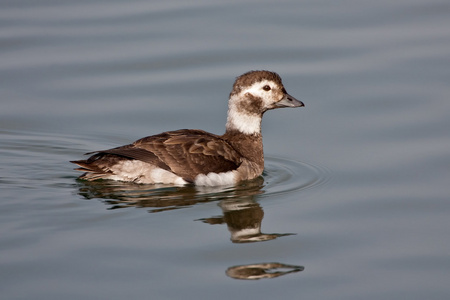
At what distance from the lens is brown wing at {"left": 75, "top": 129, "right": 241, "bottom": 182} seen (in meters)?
11.7

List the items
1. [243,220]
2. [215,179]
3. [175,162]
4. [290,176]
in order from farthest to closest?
[290,176]
[215,179]
[175,162]
[243,220]

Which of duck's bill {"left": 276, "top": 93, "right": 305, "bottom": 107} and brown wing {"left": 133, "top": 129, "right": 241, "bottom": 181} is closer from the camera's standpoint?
brown wing {"left": 133, "top": 129, "right": 241, "bottom": 181}

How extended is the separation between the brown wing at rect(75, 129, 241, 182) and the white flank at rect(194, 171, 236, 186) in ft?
0.16

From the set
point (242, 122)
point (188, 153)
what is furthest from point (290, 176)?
point (188, 153)

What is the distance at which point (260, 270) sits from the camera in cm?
908

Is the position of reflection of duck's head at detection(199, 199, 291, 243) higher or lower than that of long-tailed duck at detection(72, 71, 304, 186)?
lower

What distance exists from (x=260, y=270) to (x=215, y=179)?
116 inches

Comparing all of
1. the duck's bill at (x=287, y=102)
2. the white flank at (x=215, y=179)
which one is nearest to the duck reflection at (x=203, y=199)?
the white flank at (x=215, y=179)

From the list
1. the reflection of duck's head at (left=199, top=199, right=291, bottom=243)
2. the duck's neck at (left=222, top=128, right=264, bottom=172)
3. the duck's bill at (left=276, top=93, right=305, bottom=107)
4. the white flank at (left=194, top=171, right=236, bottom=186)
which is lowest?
the reflection of duck's head at (left=199, top=199, right=291, bottom=243)

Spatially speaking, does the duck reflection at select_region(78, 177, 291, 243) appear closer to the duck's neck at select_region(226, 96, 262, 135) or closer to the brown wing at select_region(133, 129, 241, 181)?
the brown wing at select_region(133, 129, 241, 181)

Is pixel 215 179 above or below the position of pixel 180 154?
below

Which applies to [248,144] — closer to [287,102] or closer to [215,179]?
[287,102]

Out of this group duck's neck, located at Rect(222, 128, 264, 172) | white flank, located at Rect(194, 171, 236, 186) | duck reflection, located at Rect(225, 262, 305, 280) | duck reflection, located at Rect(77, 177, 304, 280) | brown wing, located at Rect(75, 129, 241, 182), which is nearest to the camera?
duck reflection, located at Rect(225, 262, 305, 280)

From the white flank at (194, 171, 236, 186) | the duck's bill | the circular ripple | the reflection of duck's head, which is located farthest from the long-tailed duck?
the duck's bill
